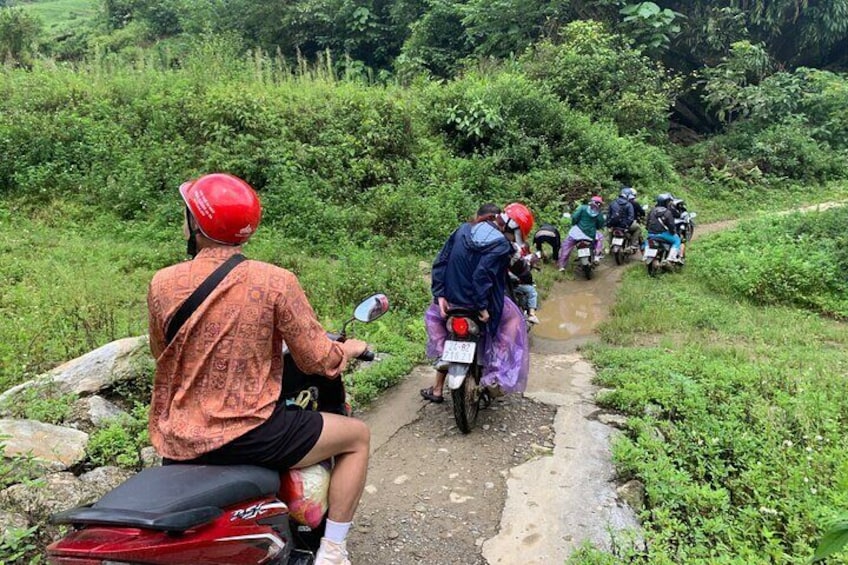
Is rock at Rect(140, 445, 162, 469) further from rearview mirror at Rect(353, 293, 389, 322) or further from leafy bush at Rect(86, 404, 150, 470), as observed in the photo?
rearview mirror at Rect(353, 293, 389, 322)

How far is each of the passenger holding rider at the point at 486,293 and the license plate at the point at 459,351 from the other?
26 cm

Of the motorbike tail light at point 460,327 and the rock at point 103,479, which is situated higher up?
the motorbike tail light at point 460,327

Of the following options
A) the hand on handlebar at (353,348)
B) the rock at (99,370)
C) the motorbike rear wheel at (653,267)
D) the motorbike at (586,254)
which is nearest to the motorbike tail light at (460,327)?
the hand on handlebar at (353,348)

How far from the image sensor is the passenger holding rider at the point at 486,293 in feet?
14.8

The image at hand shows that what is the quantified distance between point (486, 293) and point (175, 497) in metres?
3.00

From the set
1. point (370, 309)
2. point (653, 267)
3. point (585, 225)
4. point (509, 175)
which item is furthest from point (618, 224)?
point (370, 309)

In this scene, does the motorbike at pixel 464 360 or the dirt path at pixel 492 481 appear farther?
the motorbike at pixel 464 360

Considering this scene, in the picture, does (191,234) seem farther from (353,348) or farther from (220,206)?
(353,348)

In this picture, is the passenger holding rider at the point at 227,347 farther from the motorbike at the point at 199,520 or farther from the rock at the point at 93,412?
the rock at the point at 93,412

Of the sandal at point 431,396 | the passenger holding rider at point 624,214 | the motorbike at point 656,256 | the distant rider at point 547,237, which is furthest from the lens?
the passenger holding rider at point 624,214

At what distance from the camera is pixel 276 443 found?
2197 mm

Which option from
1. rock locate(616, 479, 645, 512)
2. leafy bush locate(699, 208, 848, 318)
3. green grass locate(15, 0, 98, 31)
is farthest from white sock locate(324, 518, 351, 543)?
green grass locate(15, 0, 98, 31)

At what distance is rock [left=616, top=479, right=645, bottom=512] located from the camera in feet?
11.9

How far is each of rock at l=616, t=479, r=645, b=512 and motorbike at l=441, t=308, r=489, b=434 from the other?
1235 millimetres
